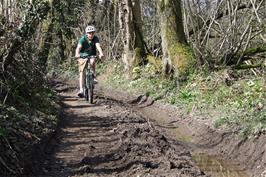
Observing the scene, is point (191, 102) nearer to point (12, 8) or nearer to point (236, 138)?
point (236, 138)

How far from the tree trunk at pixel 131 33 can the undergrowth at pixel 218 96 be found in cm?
171

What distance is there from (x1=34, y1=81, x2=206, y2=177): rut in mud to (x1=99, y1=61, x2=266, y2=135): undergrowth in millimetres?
1285

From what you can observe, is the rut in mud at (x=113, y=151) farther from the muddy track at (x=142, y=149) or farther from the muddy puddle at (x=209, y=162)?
the muddy puddle at (x=209, y=162)

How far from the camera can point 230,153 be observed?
846 cm

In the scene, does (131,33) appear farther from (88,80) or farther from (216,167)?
(216,167)

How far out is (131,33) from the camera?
62.8ft

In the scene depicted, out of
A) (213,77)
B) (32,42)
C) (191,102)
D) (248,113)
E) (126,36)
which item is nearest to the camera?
(248,113)

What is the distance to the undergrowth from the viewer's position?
→ 9.30 m

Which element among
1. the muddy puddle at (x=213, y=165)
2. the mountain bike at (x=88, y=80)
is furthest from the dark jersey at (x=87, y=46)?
the muddy puddle at (x=213, y=165)

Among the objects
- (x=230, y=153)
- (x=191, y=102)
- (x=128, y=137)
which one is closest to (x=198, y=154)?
(x=230, y=153)

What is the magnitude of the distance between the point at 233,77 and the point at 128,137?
542cm

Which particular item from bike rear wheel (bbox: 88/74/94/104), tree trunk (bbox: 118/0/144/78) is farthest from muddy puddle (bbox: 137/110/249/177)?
tree trunk (bbox: 118/0/144/78)

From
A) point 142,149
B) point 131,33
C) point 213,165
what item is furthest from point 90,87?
point 131,33

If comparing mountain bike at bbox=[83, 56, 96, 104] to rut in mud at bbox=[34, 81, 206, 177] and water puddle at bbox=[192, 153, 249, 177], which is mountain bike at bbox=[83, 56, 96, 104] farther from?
water puddle at bbox=[192, 153, 249, 177]
